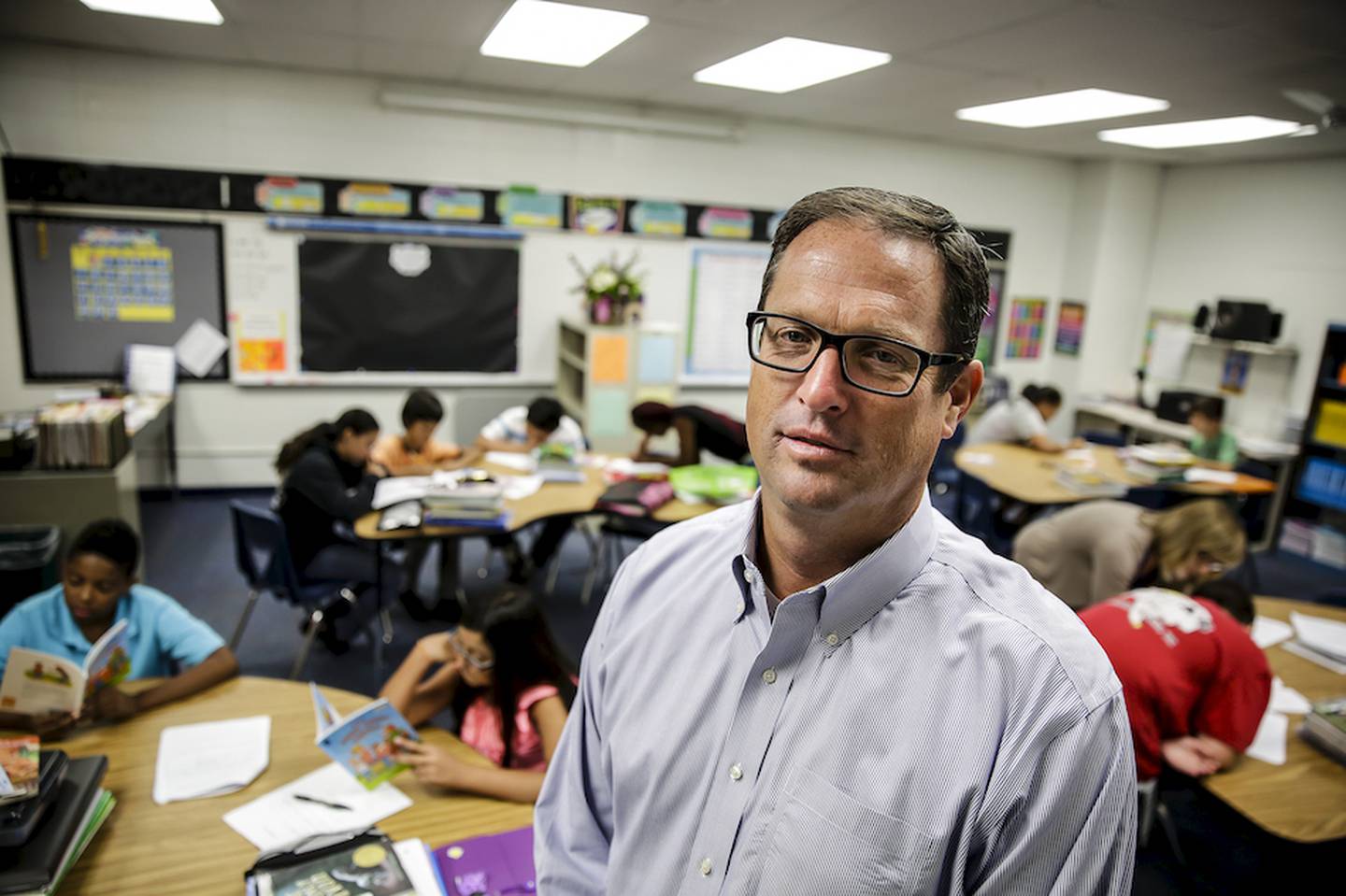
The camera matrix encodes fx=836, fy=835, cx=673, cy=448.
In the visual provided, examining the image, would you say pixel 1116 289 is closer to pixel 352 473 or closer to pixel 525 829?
pixel 352 473

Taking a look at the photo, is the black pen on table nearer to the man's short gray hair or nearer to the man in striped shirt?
the man in striped shirt

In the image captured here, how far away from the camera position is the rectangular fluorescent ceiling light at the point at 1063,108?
456 centimetres

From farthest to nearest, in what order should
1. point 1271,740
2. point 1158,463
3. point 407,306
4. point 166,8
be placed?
point 407,306, point 1158,463, point 166,8, point 1271,740

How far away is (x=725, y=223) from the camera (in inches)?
260

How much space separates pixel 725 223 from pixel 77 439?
15.0 feet

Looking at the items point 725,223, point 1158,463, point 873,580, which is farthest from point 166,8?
point 1158,463

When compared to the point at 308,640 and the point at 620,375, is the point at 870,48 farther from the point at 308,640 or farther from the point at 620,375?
the point at 308,640

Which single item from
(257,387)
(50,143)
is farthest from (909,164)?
(50,143)

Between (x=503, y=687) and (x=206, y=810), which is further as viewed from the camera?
(x=503, y=687)

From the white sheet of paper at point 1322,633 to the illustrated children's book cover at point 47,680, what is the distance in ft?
12.0

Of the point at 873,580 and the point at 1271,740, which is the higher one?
the point at 873,580

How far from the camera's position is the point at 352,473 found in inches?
156

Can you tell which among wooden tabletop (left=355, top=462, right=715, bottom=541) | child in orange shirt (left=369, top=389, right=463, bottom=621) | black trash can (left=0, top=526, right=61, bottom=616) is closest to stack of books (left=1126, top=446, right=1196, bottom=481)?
wooden tabletop (left=355, top=462, right=715, bottom=541)

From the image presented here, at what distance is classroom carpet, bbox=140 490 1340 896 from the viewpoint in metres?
2.75
